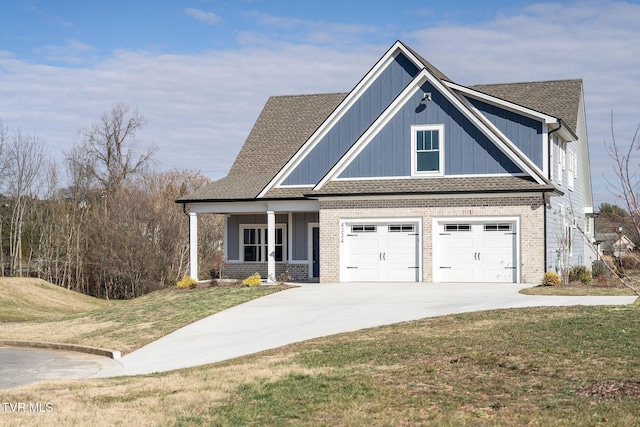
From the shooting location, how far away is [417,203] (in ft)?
93.2

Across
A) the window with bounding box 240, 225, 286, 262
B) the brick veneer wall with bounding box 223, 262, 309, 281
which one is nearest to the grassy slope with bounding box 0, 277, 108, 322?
the brick veneer wall with bounding box 223, 262, 309, 281

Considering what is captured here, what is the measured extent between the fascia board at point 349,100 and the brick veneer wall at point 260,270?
3773mm

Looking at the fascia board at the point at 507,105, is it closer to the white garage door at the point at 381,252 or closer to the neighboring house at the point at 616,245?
the neighboring house at the point at 616,245

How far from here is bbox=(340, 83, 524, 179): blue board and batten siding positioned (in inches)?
1110

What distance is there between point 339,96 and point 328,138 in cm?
720

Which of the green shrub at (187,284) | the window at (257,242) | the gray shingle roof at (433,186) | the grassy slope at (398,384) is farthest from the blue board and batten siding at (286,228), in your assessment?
the grassy slope at (398,384)

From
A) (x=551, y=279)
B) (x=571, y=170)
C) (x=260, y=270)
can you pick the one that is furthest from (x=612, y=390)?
(x=260, y=270)

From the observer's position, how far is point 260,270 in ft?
115

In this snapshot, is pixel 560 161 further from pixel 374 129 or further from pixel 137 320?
pixel 137 320

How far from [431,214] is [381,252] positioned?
2341 mm

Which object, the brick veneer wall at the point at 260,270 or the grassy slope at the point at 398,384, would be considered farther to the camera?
the brick veneer wall at the point at 260,270

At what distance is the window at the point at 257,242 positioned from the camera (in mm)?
35000

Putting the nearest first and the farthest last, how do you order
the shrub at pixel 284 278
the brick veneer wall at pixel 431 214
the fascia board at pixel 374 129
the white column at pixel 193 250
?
the brick veneer wall at pixel 431 214 < the fascia board at pixel 374 129 < the shrub at pixel 284 278 < the white column at pixel 193 250

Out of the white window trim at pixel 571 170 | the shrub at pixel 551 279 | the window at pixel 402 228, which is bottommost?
the shrub at pixel 551 279
